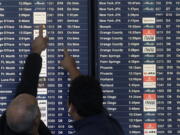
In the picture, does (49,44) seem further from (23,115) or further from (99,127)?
(99,127)

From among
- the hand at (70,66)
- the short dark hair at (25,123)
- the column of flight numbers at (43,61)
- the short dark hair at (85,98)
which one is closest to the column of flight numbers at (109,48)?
the hand at (70,66)

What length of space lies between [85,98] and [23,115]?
325mm

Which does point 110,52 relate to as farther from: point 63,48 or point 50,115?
point 50,115

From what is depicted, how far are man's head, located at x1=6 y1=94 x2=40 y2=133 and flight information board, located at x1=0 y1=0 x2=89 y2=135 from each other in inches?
16.7

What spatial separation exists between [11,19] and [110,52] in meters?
0.64

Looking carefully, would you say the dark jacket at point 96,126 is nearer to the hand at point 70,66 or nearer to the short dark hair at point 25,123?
the short dark hair at point 25,123

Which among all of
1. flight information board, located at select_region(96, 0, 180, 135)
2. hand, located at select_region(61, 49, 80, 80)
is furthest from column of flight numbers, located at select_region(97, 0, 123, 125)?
hand, located at select_region(61, 49, 80, 80)

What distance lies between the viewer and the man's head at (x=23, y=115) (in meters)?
2.18

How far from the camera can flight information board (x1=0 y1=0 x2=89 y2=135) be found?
8.82ft

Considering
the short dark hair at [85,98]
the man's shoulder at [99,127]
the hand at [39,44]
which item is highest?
the hand at [39,44]

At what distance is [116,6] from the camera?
272cm

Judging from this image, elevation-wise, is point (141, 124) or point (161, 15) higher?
point (161, 15)

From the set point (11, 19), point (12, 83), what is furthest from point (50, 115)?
point (11, 19)

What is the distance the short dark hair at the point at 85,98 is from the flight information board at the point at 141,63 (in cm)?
51
